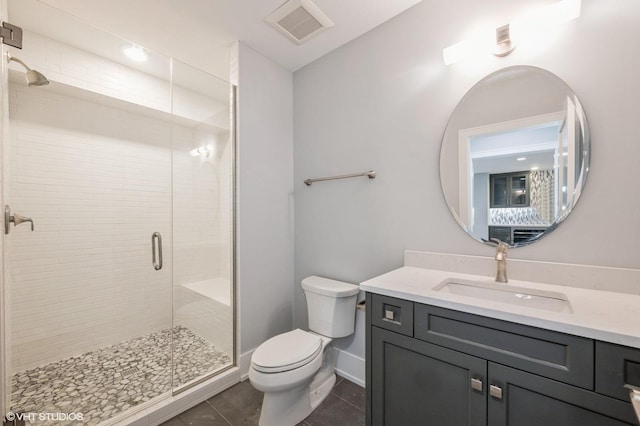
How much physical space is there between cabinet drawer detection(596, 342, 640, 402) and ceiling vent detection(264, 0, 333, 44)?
2.10m

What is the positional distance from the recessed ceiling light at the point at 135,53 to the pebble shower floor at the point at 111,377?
2.25 metres

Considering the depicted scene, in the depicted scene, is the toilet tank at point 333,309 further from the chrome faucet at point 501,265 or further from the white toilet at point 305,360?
the chrome faucet at point 501,265

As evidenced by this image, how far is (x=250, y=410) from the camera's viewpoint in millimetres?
1617

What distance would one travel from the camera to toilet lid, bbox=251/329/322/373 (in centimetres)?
140

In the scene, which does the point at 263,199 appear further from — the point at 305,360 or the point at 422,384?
the point at 422,384

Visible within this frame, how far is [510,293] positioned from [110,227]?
3.07m

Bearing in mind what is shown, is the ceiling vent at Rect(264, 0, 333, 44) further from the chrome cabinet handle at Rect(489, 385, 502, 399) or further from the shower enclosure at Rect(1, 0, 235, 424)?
the chrome cabinet handle at Rect(489, 385, 502, 399)

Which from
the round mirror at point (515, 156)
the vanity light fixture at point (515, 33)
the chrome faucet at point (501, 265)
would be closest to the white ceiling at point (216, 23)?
the vanity light fixture at point (515, 33)

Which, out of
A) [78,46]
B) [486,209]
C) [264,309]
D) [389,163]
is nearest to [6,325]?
[264,309]

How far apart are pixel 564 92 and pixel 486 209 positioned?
2.07 feet

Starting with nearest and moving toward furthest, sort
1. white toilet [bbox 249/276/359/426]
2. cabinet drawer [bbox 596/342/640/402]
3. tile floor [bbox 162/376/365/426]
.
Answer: cabinet drawer [bbox 596/342/640/402], white toilet [bbox 249/276/359/426], tile floor [bbox 162/376/365/426]

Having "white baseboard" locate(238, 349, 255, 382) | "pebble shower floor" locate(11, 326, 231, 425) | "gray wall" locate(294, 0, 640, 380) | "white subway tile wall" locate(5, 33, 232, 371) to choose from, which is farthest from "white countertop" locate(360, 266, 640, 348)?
"pebble shower floor" locate(11, 326, 231, 425)

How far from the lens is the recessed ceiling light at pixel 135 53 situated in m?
2.05

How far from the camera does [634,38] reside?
109 centimetres
